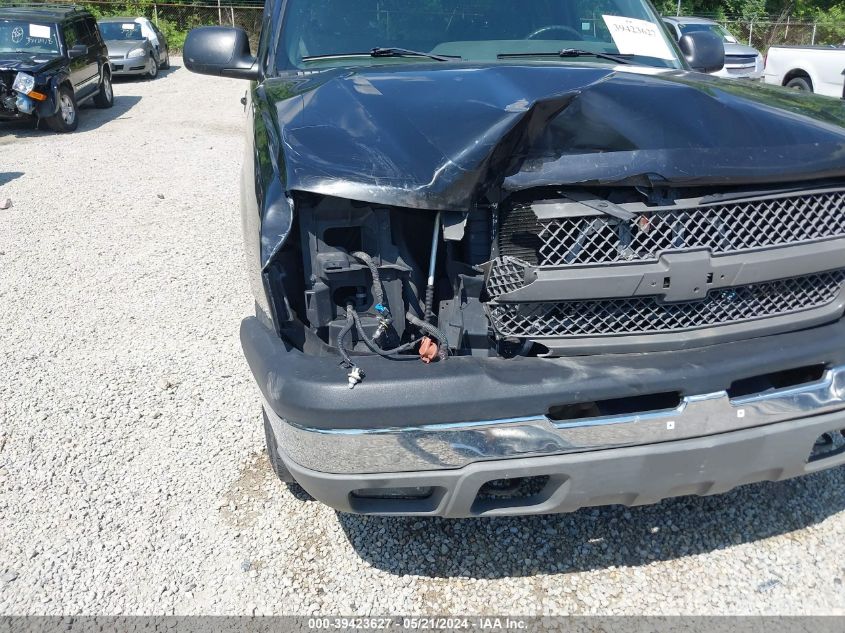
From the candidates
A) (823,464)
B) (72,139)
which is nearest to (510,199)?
(823,464)

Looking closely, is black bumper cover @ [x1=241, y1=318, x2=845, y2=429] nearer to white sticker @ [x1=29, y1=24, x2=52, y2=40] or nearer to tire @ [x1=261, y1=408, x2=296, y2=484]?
tire @ [x1=261, y1=408, x2=296, y2=484]

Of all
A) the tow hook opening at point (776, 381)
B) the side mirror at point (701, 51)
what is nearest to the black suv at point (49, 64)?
the side mirror at point (701, 51)

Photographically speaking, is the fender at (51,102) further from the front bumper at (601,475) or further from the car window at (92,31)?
the front bumper at (601,475)

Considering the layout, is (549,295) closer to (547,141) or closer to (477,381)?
(477,381)

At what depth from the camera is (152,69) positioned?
18562 mm

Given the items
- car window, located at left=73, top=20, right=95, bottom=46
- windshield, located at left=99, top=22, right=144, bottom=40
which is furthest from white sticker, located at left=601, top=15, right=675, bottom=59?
windshield, located at left=99, top=22, right=144, bottom=40

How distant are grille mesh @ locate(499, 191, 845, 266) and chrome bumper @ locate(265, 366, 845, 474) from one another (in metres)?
0.44

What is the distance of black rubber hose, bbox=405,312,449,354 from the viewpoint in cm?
214

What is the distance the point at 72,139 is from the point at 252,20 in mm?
18681

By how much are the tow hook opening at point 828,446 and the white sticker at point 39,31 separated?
505 inches

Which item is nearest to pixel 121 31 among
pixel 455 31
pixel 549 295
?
pixel 455 31

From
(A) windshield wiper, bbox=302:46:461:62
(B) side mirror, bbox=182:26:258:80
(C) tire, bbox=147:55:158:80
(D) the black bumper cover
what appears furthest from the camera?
(C) tire, bbox=147:55:158:80

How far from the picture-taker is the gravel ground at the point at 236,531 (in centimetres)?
253

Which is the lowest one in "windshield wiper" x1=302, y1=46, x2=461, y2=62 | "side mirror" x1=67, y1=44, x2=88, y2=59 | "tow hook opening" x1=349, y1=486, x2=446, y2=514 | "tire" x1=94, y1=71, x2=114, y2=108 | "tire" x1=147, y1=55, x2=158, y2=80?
"tire" x1=147, y1=55, x2=158, y2=80
